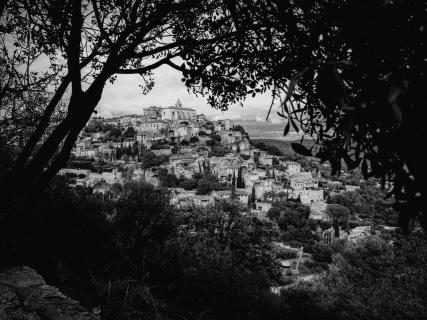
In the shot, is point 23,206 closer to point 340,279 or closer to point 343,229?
point 340,279

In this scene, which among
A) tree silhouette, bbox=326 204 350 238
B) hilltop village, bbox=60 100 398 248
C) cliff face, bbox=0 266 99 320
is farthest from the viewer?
hilltop village, bbox=60 100 398 248

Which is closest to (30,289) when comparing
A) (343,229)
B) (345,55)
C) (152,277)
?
(152,277)

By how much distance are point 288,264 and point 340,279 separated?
86.6ft

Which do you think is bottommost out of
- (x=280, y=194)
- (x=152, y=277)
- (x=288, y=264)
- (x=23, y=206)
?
(x=288, y=264)

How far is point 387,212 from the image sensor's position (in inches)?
2625

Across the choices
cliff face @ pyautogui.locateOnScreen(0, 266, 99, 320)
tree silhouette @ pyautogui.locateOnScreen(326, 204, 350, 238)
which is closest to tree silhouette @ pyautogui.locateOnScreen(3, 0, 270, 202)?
cliff face @ pyautogui.locateOnScreen(0, 266, 99, 320)

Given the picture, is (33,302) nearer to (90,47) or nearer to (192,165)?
(90,47)

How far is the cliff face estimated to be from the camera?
2.84m

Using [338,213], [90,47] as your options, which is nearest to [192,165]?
[338,213]

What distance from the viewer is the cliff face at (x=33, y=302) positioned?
2.84 meters

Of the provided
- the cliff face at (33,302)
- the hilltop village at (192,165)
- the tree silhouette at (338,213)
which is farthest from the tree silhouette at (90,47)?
the tree silhouette at (338,213)

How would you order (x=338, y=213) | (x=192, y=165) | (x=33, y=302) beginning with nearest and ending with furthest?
1. (x=33, y=302)
2. (x=338, y=213)
3. (x=192, y=165)

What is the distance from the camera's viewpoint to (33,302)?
9.94 feet

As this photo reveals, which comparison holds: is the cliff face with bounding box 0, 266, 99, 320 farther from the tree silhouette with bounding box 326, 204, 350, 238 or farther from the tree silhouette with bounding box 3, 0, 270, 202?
the tree silhouette with bounding box 326, 204, 350, 238
